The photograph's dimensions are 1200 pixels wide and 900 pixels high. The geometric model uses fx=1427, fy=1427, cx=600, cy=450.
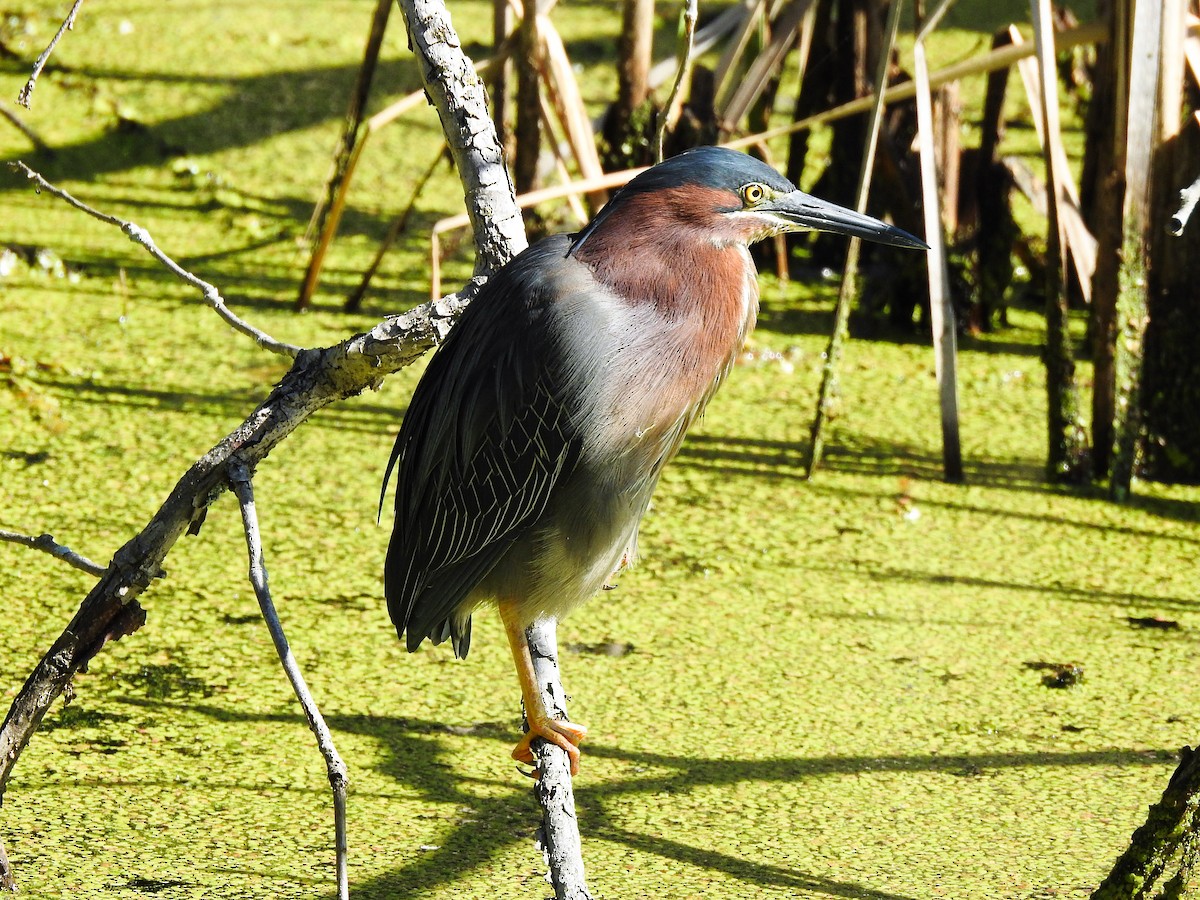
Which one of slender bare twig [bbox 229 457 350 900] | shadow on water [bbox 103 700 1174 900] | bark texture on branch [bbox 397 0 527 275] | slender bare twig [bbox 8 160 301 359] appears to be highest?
bark texture on branch [bbox 397 0 527 275]

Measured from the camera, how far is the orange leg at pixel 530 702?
1.83 metres

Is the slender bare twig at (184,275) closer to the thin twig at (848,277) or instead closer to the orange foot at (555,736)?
the orange foot at (555,736)

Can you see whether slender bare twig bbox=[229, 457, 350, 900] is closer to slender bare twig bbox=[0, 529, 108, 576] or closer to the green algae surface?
slender bare twig bbox=[0, 529, 108, 576]

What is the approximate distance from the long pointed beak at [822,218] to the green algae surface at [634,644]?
855 mm

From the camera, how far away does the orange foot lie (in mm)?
1785

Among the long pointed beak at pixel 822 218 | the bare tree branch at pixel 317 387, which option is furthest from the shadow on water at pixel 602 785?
the long pointed beak at pixel 822 218

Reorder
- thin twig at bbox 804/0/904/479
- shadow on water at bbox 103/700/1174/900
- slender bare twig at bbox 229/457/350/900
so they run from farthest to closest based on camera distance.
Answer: thin twig at bbox 804/0/904/479 → shadow on water at bbox 103/700/1174/900 → slender bare twig at bbox 229/457/350/900

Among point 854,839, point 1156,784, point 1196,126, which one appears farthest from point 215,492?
point 1196,126

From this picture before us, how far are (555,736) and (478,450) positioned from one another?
0.37 meters

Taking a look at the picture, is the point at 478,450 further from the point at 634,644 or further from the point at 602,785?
the point at 634,644

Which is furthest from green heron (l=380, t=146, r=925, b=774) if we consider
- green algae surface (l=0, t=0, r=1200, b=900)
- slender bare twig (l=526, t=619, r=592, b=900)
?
green algae surface (l=0, t=0, r=1200, b=900)

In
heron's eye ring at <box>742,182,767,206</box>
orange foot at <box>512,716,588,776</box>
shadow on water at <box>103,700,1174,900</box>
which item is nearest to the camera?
heron's eye ring at <box>742,182,767,206</box>

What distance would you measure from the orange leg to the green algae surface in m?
0.18

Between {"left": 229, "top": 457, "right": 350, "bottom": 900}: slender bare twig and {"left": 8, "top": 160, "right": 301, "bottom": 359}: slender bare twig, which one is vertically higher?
{"left": 8, "top": 160, "right": 301, "bottom": 359}: slender bare twig
